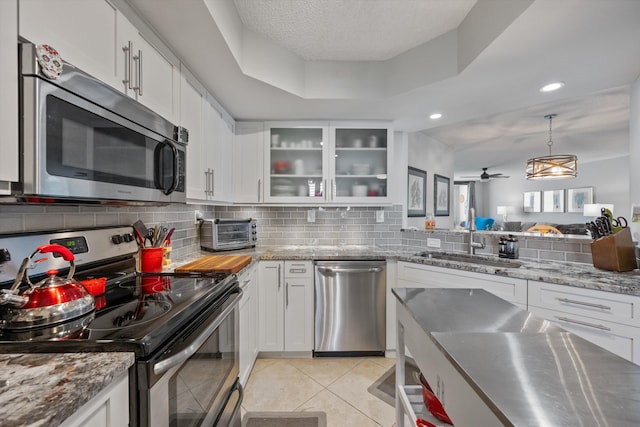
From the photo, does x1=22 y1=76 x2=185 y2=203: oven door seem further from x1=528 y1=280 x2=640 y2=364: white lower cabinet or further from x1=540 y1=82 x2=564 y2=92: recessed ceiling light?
x1=540 y1=82 x2=564 y2=92: recessed ceiling light

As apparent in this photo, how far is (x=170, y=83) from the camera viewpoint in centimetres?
152

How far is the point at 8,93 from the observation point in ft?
2.31

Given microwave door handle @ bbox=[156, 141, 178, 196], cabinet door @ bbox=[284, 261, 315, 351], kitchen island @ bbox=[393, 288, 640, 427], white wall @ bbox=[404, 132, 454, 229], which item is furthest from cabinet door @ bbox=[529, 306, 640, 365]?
microwave door handle @ bbox=[156, 141, 178, 196]

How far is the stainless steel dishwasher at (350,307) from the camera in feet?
7.69

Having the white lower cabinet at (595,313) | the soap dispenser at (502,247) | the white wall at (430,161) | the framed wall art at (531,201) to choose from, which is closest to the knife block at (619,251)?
the white lower cabinet at (595,313)

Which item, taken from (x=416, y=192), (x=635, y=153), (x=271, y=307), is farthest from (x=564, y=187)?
(x=271, y=307)

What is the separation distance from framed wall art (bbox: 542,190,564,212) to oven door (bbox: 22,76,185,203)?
9.14 m

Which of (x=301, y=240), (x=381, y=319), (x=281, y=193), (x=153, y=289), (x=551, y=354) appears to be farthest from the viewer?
(x=301, y=240)

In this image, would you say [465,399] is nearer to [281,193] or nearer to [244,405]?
[244,405]

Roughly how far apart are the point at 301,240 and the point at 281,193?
Answer: 592 mm

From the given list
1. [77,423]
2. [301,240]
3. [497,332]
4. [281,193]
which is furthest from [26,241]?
[301,240]

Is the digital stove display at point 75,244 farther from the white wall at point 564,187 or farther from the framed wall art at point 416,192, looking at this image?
the white wall at point 564,187

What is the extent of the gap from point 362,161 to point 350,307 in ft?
4.73

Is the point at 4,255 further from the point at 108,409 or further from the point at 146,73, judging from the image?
the point at 146,73
